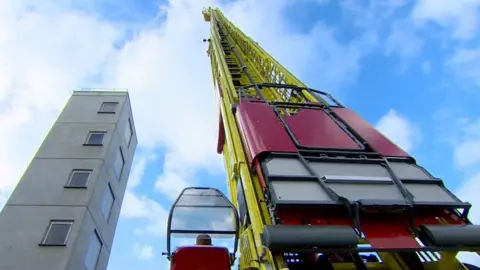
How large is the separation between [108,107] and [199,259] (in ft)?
40.4

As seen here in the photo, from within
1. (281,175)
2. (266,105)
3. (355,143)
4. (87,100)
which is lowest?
(281,175)

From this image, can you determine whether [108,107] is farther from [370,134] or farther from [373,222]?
[373,222]

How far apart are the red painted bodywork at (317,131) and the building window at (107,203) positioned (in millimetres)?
8929

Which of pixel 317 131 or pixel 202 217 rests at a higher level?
pixel 317 131

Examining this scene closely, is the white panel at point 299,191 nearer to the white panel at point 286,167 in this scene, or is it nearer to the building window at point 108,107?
the white panel at point 286,167

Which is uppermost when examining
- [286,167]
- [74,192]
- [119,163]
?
[119,163]

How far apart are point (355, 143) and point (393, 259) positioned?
1.48 metres

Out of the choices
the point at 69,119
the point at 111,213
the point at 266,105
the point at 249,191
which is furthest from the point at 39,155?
the point at 249,191

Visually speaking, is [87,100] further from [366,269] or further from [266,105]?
[366,269]

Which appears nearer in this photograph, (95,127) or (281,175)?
(281,175)

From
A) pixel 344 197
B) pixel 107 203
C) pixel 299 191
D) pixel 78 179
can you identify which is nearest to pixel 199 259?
pixel 299 191

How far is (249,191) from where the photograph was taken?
3582 mm

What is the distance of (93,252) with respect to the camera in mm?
11070

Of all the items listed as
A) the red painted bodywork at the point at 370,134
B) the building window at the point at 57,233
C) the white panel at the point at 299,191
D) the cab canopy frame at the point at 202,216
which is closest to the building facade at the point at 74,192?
the building window at the point at 57,233
